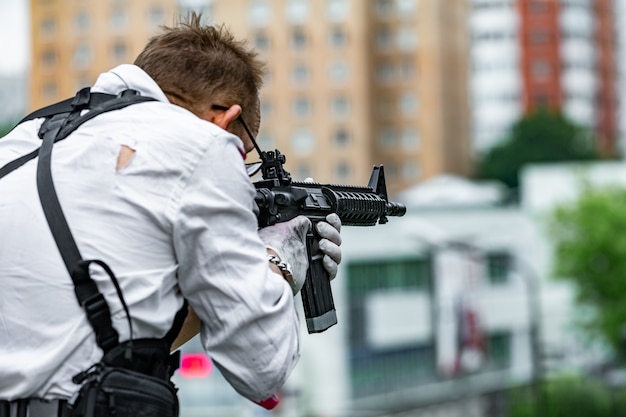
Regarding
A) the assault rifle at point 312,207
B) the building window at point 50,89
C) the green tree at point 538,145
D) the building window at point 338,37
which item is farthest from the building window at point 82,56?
the assault rifle at point 312,207

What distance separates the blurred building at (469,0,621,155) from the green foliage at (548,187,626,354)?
4972cm

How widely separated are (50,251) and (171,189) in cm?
25

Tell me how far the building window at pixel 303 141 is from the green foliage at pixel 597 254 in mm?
35700

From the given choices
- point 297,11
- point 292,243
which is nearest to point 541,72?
point 297,11

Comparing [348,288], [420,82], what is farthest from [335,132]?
[348,288]

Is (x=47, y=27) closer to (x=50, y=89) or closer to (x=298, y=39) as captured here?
(x=50, y=89)

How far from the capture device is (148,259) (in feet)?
8.49

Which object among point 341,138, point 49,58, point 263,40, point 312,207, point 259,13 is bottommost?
point 312,207

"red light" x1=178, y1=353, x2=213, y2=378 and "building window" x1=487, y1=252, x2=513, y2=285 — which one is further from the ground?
"building window" x1=487, y1=252, x2=513, y2=285

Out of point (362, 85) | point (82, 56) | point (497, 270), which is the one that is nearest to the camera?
point (497, 270)

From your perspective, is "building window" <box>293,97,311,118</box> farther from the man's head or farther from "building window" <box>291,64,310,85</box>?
the man's head

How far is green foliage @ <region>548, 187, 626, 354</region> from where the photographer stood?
5938 cm

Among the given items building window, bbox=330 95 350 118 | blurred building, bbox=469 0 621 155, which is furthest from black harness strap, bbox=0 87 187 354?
blurred building, bbox=469 0 621 155

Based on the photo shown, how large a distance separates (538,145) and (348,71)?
48.8 feet
